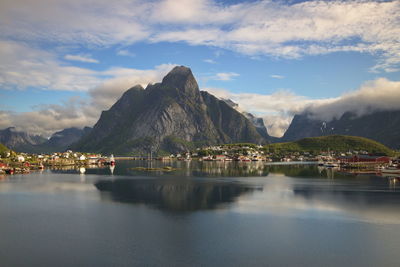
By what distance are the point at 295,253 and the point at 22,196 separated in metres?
60.7

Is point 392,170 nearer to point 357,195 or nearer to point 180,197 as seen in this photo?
point 357,195

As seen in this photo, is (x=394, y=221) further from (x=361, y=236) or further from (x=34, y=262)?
(x=34, y=262)

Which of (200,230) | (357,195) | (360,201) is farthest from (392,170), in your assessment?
(200,230)

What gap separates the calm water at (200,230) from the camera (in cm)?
3281

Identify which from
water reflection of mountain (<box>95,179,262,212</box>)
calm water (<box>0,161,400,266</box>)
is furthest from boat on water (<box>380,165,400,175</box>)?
water reflection of mountain (<box>95,179,262,212</box>)

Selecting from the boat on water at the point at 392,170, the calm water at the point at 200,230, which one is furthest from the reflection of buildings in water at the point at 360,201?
the boat on water at the point at 392,170

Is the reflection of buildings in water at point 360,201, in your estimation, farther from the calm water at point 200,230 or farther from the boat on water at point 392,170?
the boat on water at point 392,170

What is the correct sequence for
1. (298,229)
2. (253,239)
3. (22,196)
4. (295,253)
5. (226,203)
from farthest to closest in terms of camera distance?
1. (22,196)
2. (226,203)
3. (298,229)
4. (253,239)
5. (295,253)

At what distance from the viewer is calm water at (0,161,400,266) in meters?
32.8

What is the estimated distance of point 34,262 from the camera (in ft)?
103

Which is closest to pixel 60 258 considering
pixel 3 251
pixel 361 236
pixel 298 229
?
pixel 3 251

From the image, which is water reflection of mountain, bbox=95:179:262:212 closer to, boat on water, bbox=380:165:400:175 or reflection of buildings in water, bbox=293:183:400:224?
reflection of buildings in water, bbox=293:183:400:224

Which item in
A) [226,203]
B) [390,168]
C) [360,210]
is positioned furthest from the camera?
[390,168]

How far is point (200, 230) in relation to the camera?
43125 millimetres
